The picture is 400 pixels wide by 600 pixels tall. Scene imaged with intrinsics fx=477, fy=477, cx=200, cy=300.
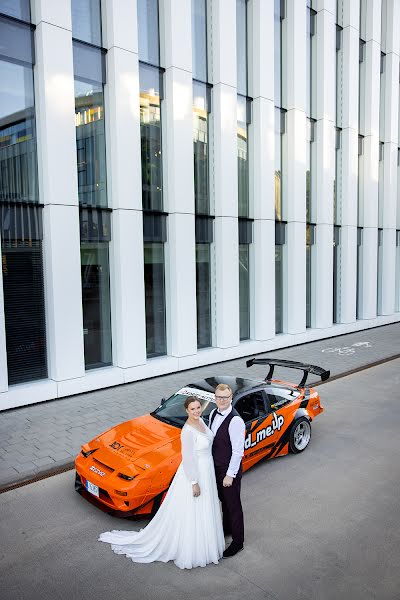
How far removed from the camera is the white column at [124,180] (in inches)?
461

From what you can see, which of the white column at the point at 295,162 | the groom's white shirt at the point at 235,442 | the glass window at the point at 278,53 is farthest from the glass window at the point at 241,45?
the groom's white shirt at the point at 235,442

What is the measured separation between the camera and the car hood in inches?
238

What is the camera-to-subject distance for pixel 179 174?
513 inches

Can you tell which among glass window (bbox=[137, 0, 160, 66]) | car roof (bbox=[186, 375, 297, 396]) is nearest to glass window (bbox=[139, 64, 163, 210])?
glass window (bbox=[137, 0, 160, 66])

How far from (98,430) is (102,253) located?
484 centimetres

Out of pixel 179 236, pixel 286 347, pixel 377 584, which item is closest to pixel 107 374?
pixel 179 236

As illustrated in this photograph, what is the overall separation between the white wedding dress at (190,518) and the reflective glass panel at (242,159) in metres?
11.4

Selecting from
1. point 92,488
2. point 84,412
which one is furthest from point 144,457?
point 84,412

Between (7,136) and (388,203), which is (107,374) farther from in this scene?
(388,203)

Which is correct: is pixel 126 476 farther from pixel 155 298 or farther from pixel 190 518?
pixel 155 298

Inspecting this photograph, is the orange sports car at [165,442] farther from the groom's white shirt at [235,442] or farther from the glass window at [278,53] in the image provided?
the glass window at [278,53]

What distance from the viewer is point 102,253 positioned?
1213 centimetres

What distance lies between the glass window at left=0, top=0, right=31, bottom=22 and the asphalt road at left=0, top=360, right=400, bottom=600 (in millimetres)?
9731

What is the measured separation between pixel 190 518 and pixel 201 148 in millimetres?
11425
